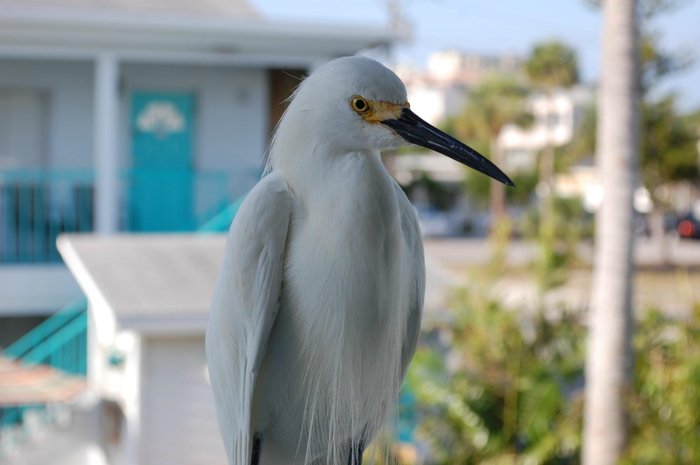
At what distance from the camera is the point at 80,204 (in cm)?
1008

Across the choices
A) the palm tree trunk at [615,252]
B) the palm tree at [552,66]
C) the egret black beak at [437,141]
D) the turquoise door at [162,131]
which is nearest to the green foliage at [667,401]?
the palm tree trunk at [615,252]

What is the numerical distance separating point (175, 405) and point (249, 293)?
5621 mm

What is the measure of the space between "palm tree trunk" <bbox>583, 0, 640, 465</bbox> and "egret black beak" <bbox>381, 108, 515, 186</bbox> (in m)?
4.67

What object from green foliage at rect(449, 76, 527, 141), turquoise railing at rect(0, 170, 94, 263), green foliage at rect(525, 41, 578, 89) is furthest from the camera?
green foliage at rect(449, 76, 527, 141)

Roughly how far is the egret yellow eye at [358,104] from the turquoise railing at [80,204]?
8.21 metres

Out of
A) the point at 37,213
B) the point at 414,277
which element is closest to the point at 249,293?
the point at 414,277

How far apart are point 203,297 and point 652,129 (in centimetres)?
1676

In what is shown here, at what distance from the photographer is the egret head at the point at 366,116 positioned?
1552mm

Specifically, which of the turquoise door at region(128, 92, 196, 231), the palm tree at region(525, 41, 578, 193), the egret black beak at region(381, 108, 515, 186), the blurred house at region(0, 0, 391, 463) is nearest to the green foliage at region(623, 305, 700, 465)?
the blurred house at region(0, 0, 391, 463)

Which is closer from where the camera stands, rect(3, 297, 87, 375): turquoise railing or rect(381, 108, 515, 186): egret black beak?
rect(381, 108, 515, 186): egret black beak

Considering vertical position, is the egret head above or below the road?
above

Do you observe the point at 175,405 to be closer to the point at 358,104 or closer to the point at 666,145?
the point at 358,104

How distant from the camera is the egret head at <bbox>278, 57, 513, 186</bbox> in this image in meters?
1.55

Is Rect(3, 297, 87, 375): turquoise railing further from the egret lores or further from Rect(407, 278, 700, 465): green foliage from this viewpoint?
the egret lores
